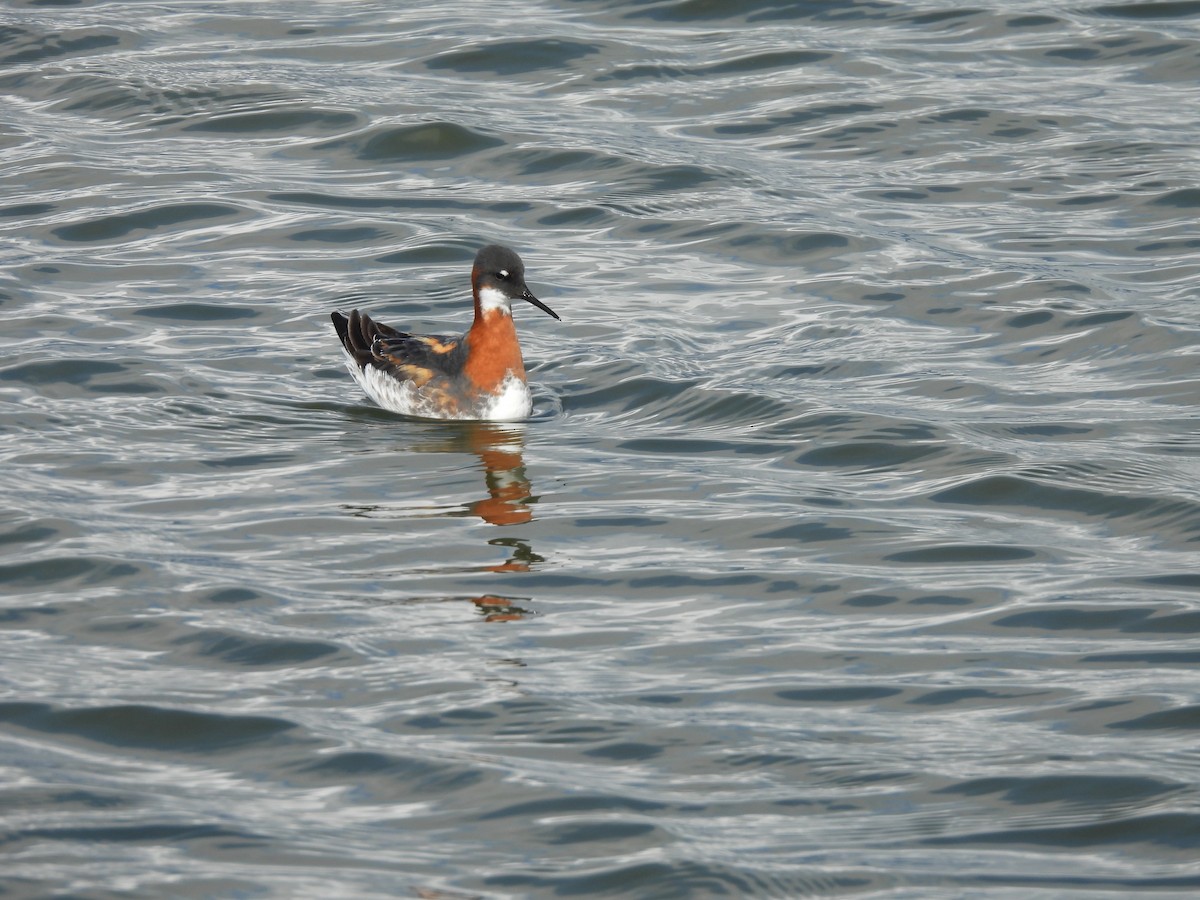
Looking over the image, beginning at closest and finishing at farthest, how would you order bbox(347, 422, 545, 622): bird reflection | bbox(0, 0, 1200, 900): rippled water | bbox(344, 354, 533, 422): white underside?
bbox(0, 0, 1200, 900): rippled water → bbox(347, 422, 545, 622): bird reflection → bbox(344, 354, 533, 422): white underside

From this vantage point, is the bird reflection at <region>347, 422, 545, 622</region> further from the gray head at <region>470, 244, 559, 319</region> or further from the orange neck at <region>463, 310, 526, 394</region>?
the gray head at <region>470, 244, 559, 319</region>

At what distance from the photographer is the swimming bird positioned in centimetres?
1298

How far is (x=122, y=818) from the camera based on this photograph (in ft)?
24.2

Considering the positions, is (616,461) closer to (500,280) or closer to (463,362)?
(463,362)

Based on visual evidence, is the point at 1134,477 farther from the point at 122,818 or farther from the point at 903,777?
the point at 122,818

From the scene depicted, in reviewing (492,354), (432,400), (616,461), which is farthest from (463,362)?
(616,461)

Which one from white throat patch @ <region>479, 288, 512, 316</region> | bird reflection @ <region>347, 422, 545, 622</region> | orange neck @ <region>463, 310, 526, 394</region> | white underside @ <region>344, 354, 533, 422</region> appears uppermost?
white throat patch @ <region>479, 288, 512, 316</region>

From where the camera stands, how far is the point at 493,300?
44.1ft

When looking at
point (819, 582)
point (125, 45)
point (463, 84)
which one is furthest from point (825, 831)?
point (125, 45)

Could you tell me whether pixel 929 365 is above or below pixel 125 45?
below

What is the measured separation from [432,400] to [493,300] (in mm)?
883

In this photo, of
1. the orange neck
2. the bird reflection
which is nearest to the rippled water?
the bird reflection

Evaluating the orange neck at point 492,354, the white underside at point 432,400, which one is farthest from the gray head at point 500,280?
the white underside at point 432,400

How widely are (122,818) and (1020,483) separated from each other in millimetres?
6166
